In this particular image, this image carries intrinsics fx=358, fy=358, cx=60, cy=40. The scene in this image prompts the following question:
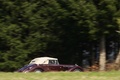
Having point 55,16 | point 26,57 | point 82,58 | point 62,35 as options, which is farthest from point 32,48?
point 82,58

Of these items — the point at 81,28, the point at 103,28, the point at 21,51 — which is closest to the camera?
the point at 103,28

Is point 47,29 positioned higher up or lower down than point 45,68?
higher up

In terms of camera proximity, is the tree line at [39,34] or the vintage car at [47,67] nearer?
the vintage car at [47,67]

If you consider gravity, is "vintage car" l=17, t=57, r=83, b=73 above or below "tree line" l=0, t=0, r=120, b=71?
below

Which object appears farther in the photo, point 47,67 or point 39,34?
point 39,34

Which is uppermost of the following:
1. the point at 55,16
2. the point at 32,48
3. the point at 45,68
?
the point at 55,16

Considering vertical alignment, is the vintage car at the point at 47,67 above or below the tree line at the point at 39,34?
below

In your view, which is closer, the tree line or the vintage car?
the vintage car

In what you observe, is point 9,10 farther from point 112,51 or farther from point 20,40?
point 112,51

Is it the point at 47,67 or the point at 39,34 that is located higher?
the point at 39,34

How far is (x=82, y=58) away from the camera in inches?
1620

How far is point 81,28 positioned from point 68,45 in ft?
25.9

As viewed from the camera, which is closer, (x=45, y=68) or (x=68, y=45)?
(x=45, y=68)

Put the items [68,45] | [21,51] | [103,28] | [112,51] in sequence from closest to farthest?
[103,28] < [21,51] < [68,45] < [112,51]
